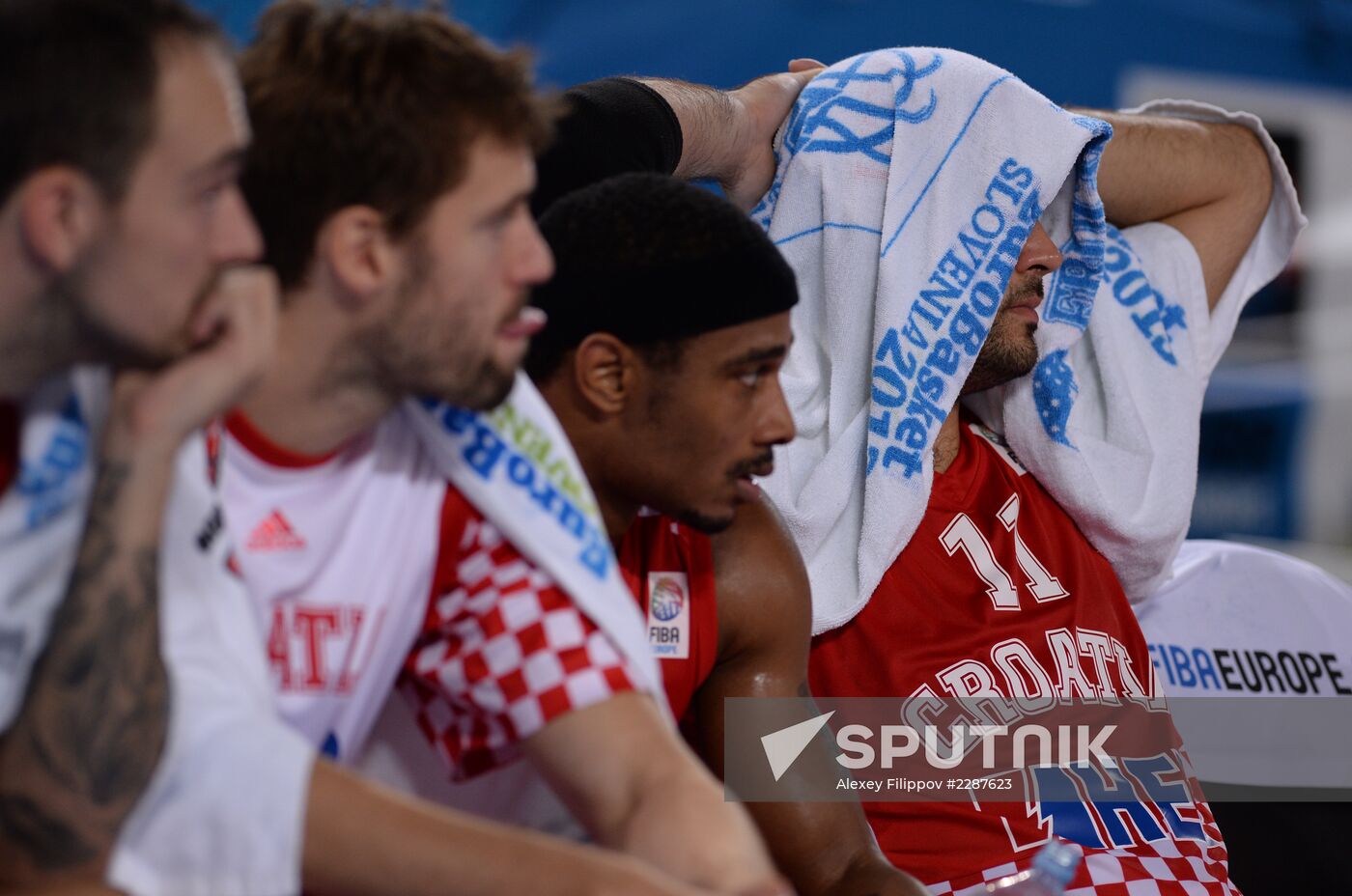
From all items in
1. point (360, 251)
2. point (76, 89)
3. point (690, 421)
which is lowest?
point (690, 421)

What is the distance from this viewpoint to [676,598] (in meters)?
1.45

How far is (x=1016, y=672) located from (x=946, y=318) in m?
0.42

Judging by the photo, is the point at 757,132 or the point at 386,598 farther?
the point at 757,132

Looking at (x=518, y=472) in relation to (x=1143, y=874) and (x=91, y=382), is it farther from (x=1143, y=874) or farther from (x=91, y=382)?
(x=1143, y=874)

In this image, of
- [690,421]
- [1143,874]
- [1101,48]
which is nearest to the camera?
[690,421]

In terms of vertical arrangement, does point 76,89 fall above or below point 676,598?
above

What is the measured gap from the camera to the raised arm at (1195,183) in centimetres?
206

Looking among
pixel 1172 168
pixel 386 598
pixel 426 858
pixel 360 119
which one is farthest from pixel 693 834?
pixel 1172 168

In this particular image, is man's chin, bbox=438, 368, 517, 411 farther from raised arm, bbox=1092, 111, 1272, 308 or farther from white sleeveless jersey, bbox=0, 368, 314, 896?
raised arm, bbox=1092, 111, 1272, 308

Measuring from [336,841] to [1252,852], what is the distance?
154 cm

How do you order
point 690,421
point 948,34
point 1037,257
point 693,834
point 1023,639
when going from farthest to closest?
point 948,34
point 1037,257
point 1023,639
point 690,421
point 693,834

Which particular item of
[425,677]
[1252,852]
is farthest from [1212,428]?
[425,677]

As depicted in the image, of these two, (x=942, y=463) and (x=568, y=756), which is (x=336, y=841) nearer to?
(x=568, y=756)

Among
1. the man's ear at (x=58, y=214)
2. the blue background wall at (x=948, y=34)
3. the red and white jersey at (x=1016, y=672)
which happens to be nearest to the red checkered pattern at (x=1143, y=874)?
the red and white jersey at (x=1016, y=672)
